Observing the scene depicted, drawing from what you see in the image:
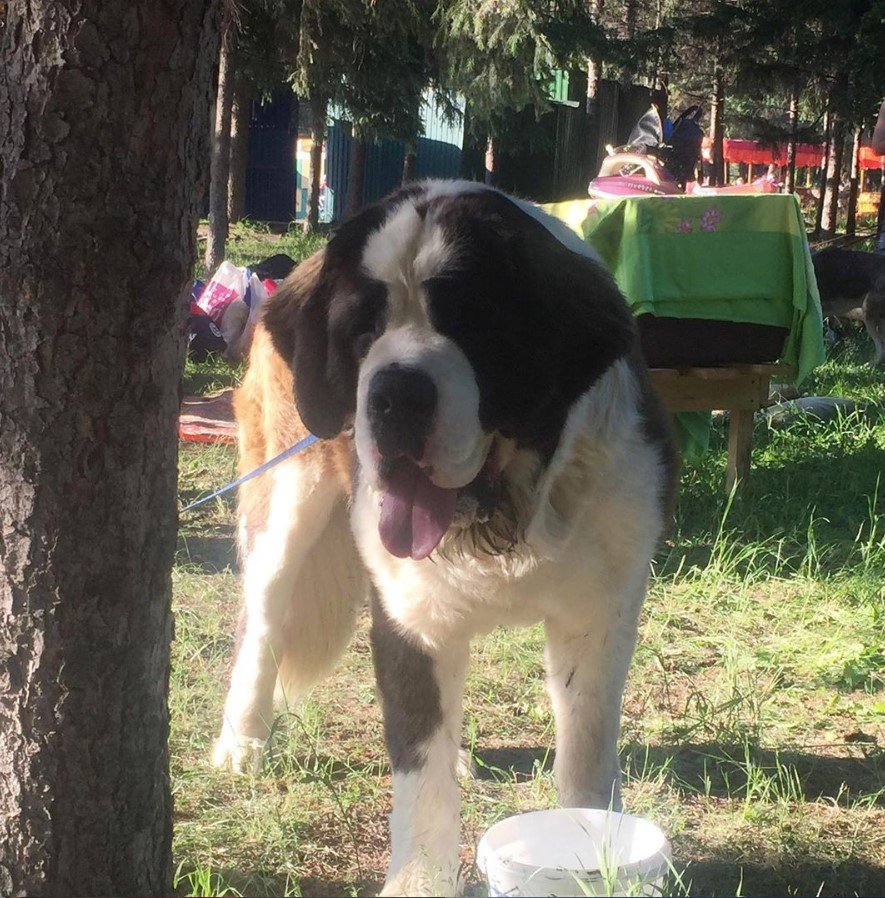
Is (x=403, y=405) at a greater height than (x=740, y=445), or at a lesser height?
greater

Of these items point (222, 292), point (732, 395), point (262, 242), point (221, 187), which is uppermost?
point (221, 187)

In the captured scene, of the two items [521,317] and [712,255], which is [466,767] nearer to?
[521,317]

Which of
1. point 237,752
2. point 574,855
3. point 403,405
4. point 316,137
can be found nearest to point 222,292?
point 237,752

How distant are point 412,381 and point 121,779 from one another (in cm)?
84

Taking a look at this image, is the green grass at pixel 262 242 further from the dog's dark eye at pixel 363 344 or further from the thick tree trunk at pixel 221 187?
the dog's dark eye at pixel 363 344

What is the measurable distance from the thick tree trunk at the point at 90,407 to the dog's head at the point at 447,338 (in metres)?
0.33

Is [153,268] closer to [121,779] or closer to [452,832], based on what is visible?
[121,779]

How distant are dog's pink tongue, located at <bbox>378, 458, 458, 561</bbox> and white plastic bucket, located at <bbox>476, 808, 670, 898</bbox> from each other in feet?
1.64

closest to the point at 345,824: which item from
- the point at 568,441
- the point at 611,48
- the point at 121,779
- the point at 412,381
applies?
the point at 121,779

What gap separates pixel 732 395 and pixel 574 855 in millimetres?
3686

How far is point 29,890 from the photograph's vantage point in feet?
6.59

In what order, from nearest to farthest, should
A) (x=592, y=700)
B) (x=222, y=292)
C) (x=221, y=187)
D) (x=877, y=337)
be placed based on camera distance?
(x=592, y=700)
(x=222, y=292)
(x=877, y=337)
(x=221, y=187)

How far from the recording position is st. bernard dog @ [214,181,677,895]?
203 centimetres

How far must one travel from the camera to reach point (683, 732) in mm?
3090
